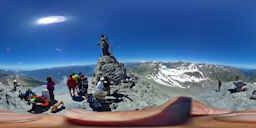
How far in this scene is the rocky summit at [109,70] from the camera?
15.2 m

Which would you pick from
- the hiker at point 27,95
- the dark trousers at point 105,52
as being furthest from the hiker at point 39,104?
the dark trousers at point 105,52

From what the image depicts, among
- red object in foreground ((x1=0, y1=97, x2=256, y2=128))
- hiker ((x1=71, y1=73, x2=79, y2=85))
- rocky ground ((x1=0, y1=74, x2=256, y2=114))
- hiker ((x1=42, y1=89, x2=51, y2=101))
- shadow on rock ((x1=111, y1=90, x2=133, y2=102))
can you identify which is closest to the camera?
red object in foreground ((x1=0, y1=97, x2=256, y2=128))

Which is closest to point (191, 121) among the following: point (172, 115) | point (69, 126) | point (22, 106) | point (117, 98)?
point (172, 115)

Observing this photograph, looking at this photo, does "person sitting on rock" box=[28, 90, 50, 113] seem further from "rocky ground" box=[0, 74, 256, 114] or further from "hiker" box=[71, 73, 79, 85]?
"hiker" box=[71, 73, 79, 85]

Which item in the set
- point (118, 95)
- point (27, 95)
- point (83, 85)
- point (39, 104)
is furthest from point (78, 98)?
point (118, 95)

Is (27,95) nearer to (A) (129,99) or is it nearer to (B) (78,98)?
(B) (78,98)

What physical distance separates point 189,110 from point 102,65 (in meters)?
15.1

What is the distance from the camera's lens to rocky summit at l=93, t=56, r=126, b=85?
1516cm

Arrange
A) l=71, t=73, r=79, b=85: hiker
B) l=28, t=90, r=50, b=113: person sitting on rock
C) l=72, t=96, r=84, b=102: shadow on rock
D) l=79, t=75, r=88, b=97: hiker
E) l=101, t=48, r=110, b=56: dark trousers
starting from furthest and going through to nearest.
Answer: l=101, t=48, r=110, b=56: dark trousers, l=79, t=75, r=88, b=97: hiker, l=72, t=96, r=84, b=102: shadow on rock, l=71, t=73, r=79, b=85: hiker, l=28, t=90, r=50, b=113: person sitting on rock

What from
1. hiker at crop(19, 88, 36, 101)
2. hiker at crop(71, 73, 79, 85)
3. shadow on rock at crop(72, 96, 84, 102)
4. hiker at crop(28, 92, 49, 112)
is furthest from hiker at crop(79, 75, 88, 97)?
hiker at crop(19, 88, 36, 101)

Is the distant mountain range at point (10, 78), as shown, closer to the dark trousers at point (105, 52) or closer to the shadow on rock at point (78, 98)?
the shadow on rock at point (78, 98)

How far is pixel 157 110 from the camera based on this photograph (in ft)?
2.49

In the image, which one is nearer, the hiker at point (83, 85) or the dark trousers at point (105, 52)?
the hiker at point (83, 85)

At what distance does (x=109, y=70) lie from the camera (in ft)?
50.5
